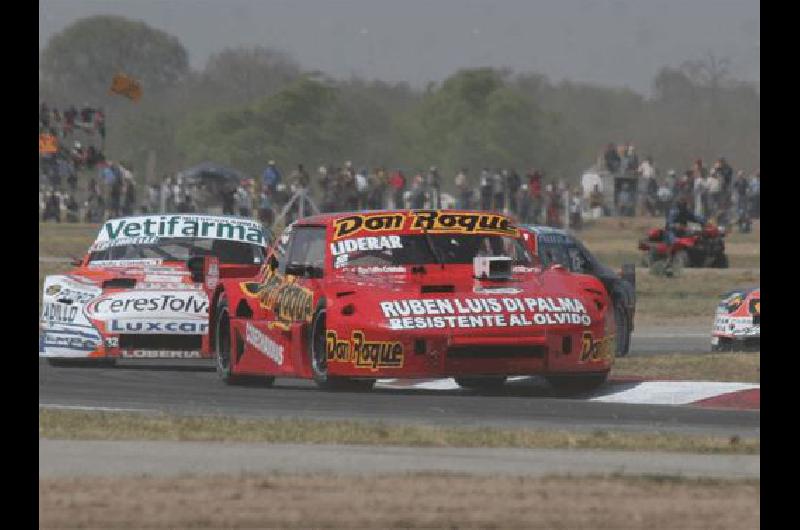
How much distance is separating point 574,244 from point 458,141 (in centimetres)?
9346

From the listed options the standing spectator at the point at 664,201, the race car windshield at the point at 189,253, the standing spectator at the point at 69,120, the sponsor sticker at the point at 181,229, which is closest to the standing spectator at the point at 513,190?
the standing spectator at the point at 664,201

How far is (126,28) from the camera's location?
5861 inches

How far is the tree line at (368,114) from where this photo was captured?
342ft

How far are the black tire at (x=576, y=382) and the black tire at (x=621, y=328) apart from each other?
3.51 metres

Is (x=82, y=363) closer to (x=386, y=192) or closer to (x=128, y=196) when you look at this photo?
(x=128, y=196)

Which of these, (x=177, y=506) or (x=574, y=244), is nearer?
(x=177, y=506)

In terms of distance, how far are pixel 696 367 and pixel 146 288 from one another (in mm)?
4400

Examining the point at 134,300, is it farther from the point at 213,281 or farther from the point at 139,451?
the point at 139,451

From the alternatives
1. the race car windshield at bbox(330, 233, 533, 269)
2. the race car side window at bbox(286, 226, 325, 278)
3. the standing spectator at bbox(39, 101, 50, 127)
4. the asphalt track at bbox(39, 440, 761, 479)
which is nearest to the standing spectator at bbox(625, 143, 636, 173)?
the standing spectator at bbox(39, 101, 50, 127)

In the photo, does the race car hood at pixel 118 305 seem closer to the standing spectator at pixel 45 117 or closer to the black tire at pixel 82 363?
the black tire at pixel 82 363

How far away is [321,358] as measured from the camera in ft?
50.4

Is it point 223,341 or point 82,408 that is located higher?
point 223,341

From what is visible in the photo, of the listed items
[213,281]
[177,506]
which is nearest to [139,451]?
[177,506]

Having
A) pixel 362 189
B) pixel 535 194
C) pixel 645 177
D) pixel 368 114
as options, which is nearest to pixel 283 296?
pixel 362 189
